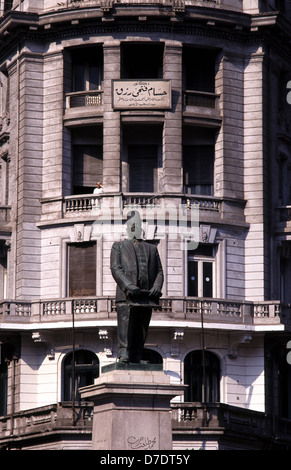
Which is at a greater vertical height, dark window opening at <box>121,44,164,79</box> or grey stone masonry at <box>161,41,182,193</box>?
dark window opening at <box>121,44,164,79</box>

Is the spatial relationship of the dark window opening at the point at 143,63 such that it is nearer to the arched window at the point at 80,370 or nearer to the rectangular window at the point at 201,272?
the rectangular window at the point at 201,272

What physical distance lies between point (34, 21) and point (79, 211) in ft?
27.2

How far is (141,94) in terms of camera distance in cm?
5991

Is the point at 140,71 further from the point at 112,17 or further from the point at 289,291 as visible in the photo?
the point at 289,291

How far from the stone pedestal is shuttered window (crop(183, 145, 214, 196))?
27392 mm

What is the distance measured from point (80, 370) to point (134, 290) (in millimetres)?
25144

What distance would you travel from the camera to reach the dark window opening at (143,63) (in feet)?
202

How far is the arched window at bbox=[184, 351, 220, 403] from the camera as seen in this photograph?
5900 cm

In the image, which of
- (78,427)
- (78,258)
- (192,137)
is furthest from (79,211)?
(78,427)

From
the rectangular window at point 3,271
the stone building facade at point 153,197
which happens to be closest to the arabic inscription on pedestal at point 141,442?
the stone building facade at point 153,197

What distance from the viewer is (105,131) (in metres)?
59.8

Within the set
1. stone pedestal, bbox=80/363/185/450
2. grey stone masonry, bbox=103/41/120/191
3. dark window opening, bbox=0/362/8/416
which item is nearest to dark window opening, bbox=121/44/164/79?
grey stone masonry, bbox=103/41/120/191

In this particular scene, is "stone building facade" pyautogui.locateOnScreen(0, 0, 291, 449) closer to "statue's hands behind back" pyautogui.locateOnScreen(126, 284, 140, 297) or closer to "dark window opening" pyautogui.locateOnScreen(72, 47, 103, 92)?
"dark window opening" pyautogui.locateOnScreen(72, 47, 103, 92)

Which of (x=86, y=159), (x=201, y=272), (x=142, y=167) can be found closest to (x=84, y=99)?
(x=86, y=159)
